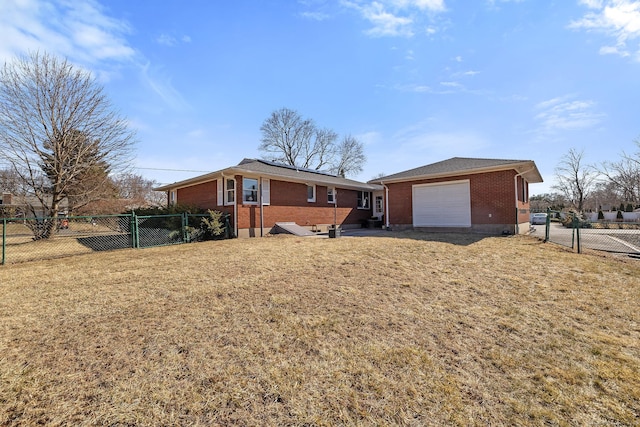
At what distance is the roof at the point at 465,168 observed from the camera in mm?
11578

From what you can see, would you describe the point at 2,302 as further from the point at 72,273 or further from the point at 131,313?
the point at 131,313

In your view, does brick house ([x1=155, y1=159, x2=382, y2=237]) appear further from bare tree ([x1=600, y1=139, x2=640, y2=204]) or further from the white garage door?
bare tree ([x1=600, y1=139, x2=640, y2=204])

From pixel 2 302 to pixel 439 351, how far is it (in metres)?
6.41

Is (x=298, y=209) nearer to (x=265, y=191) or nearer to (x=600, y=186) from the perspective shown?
(x=265, y=191)

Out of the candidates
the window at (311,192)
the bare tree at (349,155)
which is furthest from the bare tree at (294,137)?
the window at (311,192)

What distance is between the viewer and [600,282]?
5.45 meters

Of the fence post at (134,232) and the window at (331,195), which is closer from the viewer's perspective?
the fence post at (134,232)

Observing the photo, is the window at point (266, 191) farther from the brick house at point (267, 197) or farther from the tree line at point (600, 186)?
the tree line at point (600, 186)

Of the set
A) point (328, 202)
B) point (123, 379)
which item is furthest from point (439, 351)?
point (328, 202)

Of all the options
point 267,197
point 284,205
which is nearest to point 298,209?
point 284,205

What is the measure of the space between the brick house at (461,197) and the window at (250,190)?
6.89m

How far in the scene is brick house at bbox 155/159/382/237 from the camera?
41.5 feet

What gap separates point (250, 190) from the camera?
13.0 metres

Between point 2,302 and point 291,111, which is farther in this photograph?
point 291,111
